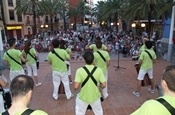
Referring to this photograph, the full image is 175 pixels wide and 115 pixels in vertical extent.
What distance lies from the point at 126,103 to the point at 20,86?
15.6 feet

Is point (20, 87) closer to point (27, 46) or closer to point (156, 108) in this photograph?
point (156, 108)

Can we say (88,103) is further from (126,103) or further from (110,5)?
(110,5)

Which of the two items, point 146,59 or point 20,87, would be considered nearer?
point 20,87

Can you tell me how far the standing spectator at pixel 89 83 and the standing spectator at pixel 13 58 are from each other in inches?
114

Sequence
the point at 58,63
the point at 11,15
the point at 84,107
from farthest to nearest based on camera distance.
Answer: the point at 11,15
the point at 58,63
the point at 84,107

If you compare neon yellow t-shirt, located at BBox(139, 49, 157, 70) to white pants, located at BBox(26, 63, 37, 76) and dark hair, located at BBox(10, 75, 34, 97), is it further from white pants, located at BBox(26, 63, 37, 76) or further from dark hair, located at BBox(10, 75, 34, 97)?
dark hair, located at BBox(10, 75, 34, 97)

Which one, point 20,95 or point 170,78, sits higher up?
point 170,78

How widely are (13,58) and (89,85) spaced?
10.5 feet

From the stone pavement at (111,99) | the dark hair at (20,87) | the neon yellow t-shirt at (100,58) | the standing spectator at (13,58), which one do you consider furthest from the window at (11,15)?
the dark hair at (20,87)

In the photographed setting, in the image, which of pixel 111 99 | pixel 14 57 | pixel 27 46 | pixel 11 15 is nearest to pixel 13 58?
pixel 14 57

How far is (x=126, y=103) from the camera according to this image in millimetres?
6480

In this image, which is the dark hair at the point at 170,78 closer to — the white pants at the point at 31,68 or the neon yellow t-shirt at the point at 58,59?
the neon yellow t-shirt at the point at 58,59

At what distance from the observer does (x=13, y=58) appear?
21.4ft

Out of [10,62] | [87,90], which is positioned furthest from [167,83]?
[10,62]
